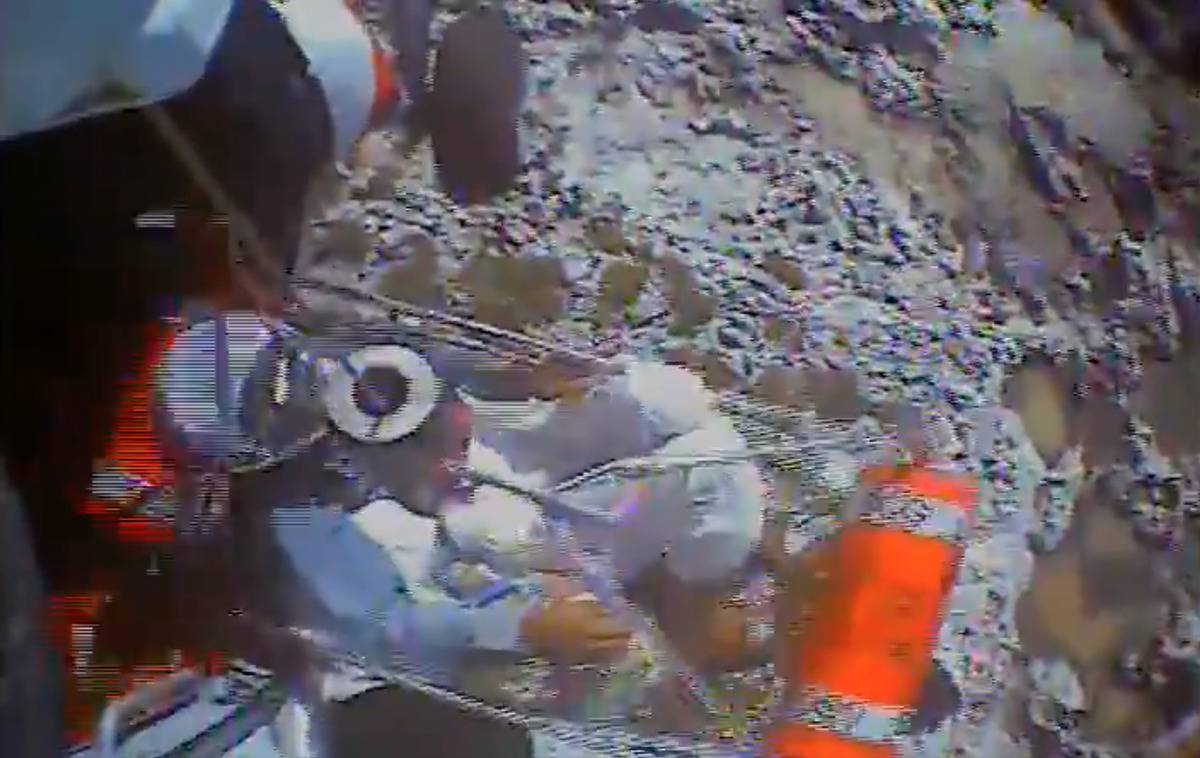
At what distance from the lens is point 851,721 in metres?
0.83

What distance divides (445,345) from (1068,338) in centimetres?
41

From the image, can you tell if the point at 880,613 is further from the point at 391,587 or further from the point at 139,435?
the point at 139,435

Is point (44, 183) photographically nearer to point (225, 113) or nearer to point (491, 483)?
point (225, 113)

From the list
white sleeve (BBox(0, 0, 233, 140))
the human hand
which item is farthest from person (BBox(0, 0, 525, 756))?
the human hand

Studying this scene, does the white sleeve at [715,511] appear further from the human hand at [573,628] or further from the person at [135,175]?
the person at [135,175]

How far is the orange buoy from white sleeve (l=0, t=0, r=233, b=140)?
1.71 ft

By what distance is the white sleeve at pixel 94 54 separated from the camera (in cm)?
78

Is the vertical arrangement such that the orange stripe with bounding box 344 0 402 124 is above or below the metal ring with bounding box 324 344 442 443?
above

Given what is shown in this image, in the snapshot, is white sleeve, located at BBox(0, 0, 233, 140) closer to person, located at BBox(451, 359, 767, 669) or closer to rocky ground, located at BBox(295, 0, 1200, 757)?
rocky ground, located at BBox(295, 0, 1200, 757)

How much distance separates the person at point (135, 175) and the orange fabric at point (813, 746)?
0.44 meters

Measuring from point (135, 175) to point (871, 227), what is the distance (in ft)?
1.58

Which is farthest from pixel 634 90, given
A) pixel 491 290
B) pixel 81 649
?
pixel 81 649

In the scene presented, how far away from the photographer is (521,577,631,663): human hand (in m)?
0.82

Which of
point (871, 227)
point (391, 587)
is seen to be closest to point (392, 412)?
point (391, 587)
